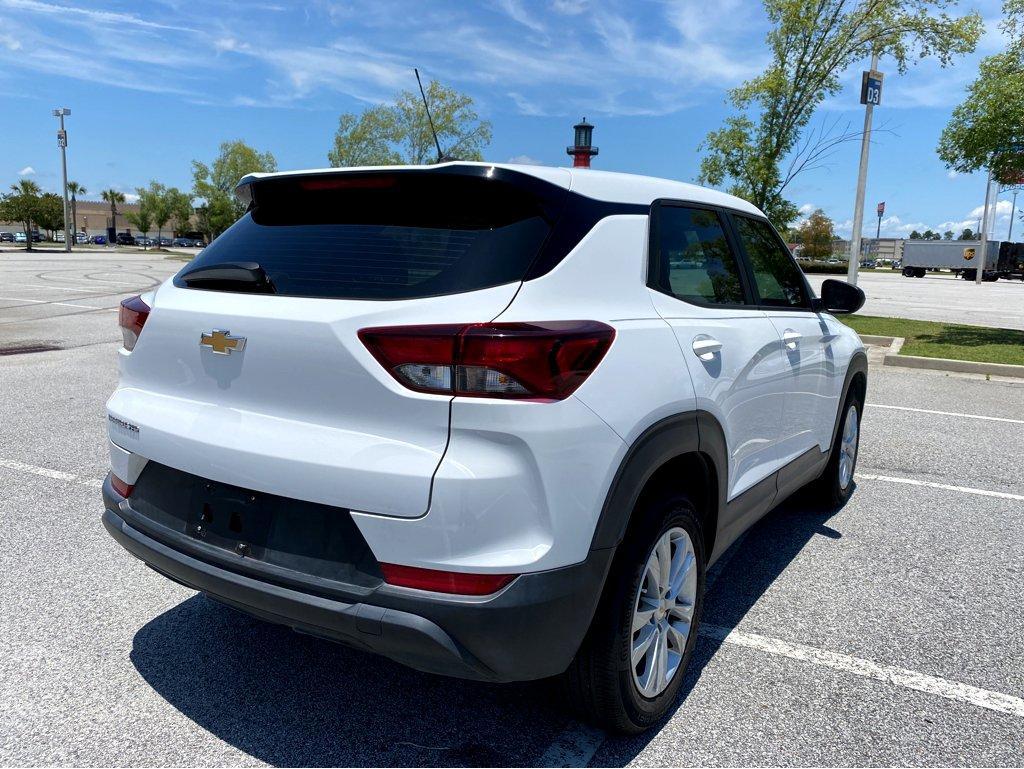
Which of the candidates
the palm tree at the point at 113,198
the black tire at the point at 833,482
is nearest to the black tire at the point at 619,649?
the black tire at the point at 833,482

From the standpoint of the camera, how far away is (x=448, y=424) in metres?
1.98

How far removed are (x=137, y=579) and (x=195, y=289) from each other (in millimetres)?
1668

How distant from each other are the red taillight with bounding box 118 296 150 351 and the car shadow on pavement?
1167 millimetres

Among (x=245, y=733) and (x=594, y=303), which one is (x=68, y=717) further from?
(x=594, y=303)

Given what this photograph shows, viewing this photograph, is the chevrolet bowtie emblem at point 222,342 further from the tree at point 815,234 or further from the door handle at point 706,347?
the tree at point 815,234

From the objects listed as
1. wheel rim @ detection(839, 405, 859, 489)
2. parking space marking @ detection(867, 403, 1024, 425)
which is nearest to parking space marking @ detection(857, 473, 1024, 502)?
wheel rim @ detection(839, 405, 859, 489)

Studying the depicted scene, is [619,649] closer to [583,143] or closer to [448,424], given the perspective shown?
[448,424]

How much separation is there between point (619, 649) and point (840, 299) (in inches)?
109

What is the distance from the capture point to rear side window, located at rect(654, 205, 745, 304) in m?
2.70

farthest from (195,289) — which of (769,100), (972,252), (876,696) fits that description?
(972,252)

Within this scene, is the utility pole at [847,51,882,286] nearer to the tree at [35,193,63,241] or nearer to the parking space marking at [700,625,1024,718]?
the parking space marking at [700,625,1024,718]

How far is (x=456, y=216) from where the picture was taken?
230 cm

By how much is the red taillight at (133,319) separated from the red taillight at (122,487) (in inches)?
17.9

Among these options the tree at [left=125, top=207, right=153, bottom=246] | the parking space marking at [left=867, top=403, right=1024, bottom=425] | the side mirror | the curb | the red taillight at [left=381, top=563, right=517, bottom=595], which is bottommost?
the parking space marking at [left=867, top=403, right=1024, bottom=425]
